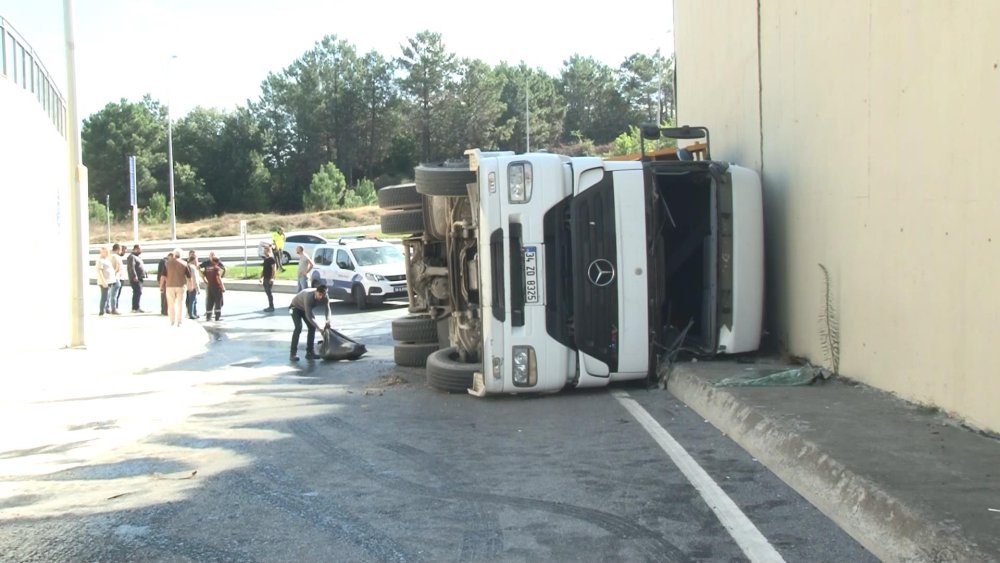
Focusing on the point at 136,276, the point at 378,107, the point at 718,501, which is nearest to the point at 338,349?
the point at 718,501

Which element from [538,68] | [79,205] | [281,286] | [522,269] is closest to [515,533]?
[522,269]

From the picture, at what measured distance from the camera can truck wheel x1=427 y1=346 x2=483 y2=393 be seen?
9203 millimetres

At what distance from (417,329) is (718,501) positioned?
7176 mm

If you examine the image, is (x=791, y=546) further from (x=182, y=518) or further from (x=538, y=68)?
(x=538, y=68)

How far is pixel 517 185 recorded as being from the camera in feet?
27.4

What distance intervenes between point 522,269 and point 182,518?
4.06 m

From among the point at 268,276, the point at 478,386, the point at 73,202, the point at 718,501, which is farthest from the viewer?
the point at 268,276

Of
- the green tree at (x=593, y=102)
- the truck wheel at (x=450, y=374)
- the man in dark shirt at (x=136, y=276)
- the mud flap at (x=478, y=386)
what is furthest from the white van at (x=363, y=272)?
the green tree at (x=593, y=102)

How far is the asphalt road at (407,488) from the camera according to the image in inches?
181

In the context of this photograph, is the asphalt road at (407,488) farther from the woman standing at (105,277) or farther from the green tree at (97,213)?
the green tree at (97,213)

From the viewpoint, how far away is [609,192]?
27.8 feet

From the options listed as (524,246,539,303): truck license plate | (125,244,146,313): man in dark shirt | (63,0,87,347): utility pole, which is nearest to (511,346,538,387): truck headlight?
(524,246,539,303): truck license plate

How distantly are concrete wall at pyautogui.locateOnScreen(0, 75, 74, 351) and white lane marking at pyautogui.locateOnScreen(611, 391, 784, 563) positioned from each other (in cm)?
1196

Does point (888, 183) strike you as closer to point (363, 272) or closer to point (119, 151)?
point (363, 272)
